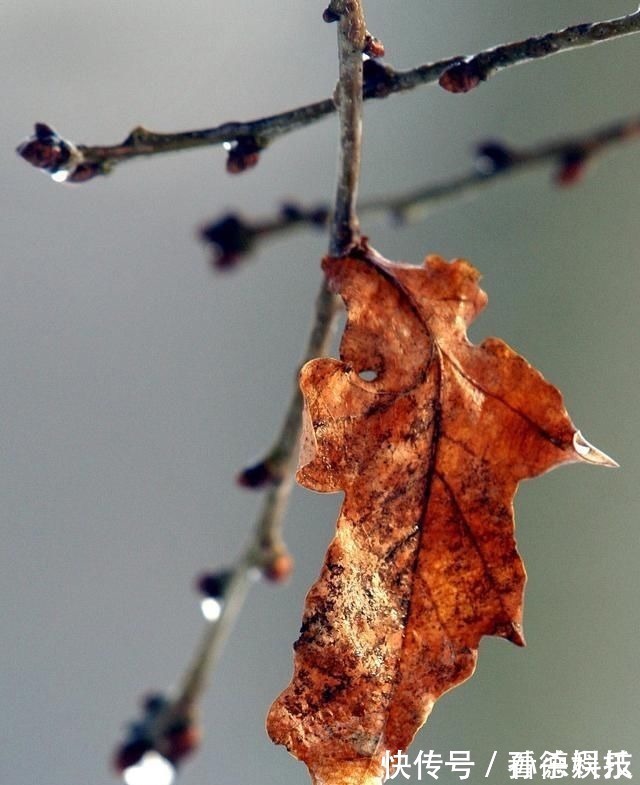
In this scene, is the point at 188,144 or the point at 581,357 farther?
the point at 581,357

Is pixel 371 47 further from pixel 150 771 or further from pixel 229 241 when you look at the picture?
pixel 150 771

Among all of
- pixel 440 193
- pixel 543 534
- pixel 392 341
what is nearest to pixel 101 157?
pixel 392 341

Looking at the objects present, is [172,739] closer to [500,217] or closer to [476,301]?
[476,301]

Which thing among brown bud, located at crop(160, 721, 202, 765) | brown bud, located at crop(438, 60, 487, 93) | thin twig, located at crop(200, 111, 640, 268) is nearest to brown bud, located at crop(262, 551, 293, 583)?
brown bud, located at crop(160, 721, 202, 765)

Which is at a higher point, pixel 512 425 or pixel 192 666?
pixel 512 425

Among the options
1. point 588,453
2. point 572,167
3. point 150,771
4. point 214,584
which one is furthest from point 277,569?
point 572,167

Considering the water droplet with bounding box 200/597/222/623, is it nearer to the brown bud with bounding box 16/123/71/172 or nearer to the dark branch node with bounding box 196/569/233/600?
the dark branch node with bounding box 196/569/233/600
